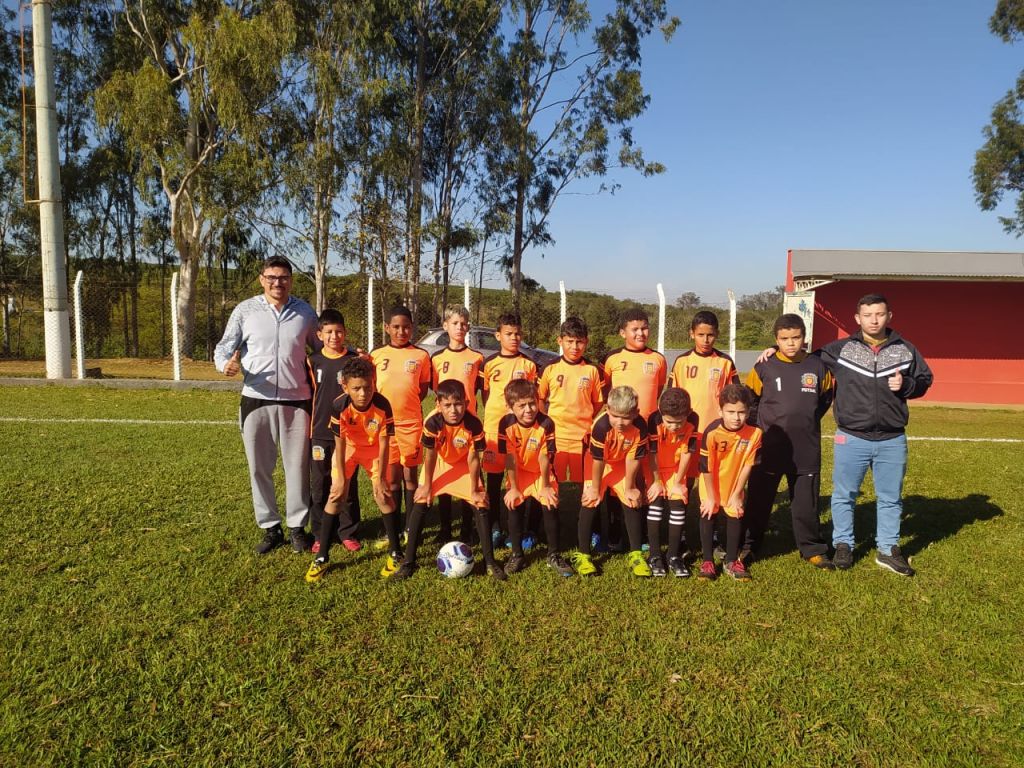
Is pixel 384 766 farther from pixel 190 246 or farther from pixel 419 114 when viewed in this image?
pixel 419 114

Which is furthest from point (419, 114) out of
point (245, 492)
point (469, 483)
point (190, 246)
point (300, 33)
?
point (469, 483)

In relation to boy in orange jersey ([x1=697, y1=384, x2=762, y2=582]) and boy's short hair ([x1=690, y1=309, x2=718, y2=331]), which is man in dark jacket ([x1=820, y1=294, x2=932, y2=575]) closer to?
boy in orange jersey ([x1=697, y1=384, x2=762, y2=582])

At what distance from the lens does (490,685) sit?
2.78 meters

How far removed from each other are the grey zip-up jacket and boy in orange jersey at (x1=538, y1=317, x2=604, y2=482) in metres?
Answer: 1.79

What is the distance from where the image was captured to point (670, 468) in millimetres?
4293

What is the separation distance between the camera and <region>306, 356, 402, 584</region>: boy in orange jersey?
399cm

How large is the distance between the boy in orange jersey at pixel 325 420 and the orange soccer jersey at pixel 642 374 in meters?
1.95

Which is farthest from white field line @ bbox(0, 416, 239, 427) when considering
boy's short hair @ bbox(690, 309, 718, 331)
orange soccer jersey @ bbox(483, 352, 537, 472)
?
boy's short hair @ bbox(690, 309, 718, 331)

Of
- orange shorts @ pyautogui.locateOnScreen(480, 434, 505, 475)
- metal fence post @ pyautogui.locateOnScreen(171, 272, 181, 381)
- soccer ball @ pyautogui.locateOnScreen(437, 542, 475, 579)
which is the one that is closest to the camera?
soccer ball @ pyautogui.locateOnScreen(437, 542, 475, 579)

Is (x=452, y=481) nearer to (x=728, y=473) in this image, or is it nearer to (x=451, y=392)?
(x=451, y=392)

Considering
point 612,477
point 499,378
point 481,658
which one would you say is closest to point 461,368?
point 499,378

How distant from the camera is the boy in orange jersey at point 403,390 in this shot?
435cm

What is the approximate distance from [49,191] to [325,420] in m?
13.3

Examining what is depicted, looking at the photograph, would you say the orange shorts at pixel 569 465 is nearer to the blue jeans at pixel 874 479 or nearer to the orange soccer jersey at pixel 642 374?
the orange soccer jersey at pixel 642 374
